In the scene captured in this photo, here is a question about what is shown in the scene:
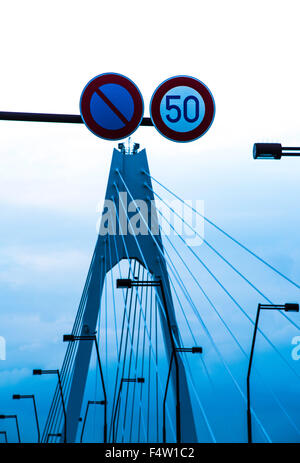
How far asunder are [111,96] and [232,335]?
1051cm

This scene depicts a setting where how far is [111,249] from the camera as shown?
23.9 meters

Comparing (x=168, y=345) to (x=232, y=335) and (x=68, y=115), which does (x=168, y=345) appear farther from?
(x=68, y=115)

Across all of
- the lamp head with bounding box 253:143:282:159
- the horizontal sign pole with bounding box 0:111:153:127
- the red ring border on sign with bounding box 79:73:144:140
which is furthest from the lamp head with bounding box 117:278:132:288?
the red ring border on sign with bounding box 79:73:144:140

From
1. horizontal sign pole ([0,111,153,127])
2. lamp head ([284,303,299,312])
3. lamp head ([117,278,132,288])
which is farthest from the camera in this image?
lamp head ([284,303,299,312])

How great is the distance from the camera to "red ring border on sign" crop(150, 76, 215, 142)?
27.5 ft

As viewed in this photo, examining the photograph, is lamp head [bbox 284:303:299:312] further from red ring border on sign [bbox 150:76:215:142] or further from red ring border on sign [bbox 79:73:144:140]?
red ring border on sign [bbox 79:73:144:140]

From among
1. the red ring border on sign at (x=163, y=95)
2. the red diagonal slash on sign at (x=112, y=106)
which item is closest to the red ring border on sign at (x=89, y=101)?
the red diagonal slash on sign at (x=112, y=106)

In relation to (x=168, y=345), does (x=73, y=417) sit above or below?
below

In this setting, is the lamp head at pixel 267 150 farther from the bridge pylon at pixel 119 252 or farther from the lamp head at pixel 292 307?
the bridge pylon at pixel 119 252

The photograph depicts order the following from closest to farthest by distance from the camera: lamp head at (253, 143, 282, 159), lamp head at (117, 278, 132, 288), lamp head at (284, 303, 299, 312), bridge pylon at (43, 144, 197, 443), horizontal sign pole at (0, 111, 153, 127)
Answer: horizontal sign pole at (0, 111, 153, 127) → lamp head at (253, 143, 282, 159) → lamp head at (117, 278, 132, 288) → lamp head at (284, 303, 299, 312) → bridge pylon at (43, 144, 197, 443)

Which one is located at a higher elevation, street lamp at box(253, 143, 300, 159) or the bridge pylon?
→ street lamp at box(253, 143, 300, 159)

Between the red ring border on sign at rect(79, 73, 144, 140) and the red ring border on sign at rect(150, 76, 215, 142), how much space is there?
187 millimetres
